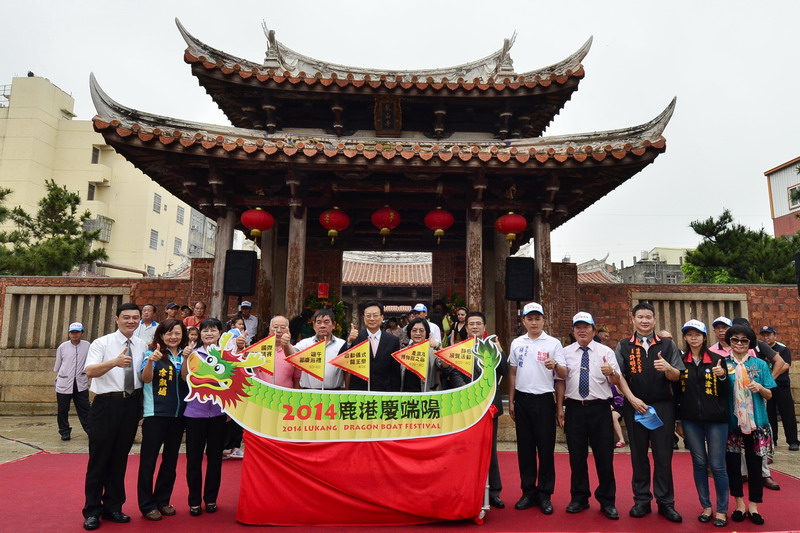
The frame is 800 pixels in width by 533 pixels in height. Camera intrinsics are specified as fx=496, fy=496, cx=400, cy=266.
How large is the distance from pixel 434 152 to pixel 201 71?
14.6 feet

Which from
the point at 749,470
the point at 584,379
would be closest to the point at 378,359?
the point at 584,379

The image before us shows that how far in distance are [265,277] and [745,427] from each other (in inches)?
275

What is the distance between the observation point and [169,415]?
4.21 m

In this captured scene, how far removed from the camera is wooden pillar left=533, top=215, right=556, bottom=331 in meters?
7.75

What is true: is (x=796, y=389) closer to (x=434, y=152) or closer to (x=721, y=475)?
(x=721, y=475)

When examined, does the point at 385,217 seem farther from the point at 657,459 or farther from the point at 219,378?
the point at 657,459

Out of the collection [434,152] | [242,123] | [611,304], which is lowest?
→ [611,304]

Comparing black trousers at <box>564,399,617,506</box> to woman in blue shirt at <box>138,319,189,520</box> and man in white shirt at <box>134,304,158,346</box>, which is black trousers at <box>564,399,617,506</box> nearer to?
woman in blue shirt at <box>138,319,189,520</box>

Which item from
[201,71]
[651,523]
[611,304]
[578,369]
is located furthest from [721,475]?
[201,71]

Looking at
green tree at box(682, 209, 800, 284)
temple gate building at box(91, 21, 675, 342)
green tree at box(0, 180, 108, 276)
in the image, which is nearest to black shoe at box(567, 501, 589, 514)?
temple gate building at box(91, 21, 675, 342)

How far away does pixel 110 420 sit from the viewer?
13.2 ft

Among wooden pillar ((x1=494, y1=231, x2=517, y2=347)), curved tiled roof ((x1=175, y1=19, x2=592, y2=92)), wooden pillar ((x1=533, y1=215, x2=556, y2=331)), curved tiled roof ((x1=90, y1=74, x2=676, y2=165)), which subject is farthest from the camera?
wooden pillar ((x1=494, y1=231, x2=517, y2=347))

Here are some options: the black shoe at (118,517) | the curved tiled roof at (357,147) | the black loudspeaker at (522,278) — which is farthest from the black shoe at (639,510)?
the curved tiled roof at (357,147)

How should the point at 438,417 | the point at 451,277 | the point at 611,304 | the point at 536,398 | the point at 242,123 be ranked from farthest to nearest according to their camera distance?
the point at 451,277
the point at 242,123
the point at 611,304
the point at 536,398
the point at 438,417
